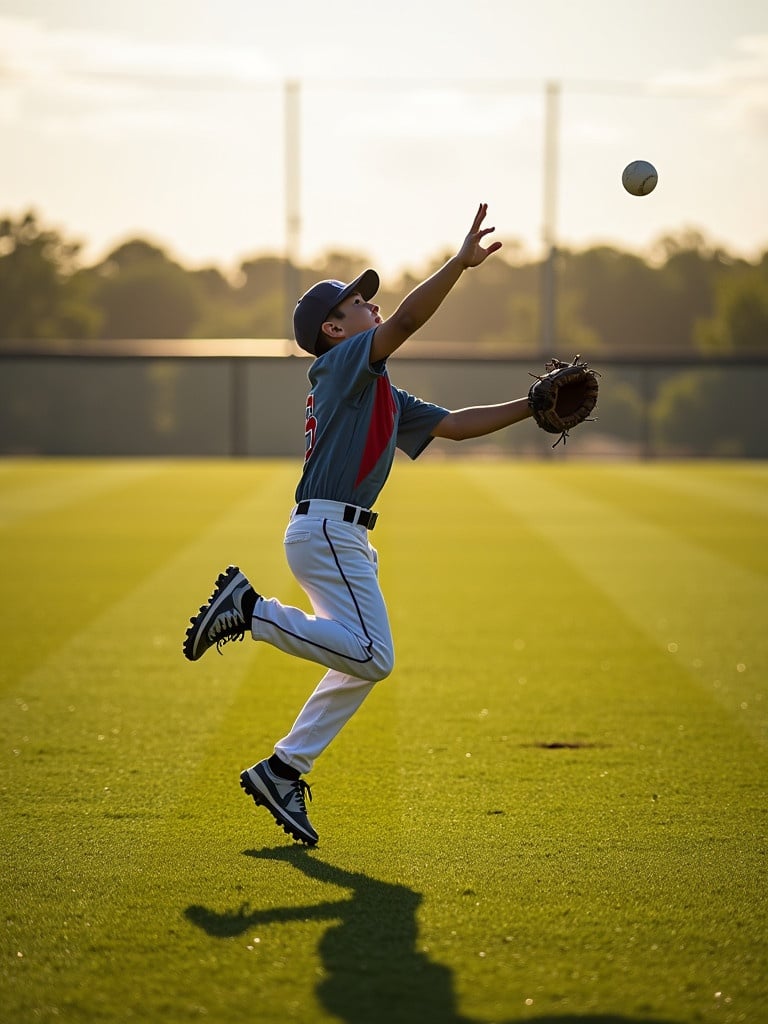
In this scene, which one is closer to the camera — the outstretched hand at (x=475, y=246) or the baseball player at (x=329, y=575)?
the outstretched hand at (x=475, y=246)

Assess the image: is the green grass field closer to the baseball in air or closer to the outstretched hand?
the outstretched hand

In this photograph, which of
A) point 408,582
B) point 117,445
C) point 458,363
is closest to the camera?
point 408,582

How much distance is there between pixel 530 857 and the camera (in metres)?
4.38

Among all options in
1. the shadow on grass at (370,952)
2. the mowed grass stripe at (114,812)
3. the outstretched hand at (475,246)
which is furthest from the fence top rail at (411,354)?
the shadow on grass at (370,952)

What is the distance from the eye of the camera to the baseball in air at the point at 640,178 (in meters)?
5.65

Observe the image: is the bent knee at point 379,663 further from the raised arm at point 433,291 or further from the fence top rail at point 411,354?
the fence top rail at point 411,354

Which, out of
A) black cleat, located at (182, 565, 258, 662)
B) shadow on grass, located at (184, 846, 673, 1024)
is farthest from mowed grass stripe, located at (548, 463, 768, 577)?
shadow on grass, located at (184, 846, 673, 1024)

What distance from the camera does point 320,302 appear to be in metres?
4.71

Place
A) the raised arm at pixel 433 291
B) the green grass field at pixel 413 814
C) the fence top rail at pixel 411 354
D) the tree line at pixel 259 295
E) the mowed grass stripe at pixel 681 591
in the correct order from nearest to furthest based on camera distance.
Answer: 1. the green grass field at pixel 413 814
2. the raised arm at pixel 433 291
3. the mowed grass stripe at pixel 681 591
4. the fence top rail at pixel 411 354
5. the tree line at pixel 259 295

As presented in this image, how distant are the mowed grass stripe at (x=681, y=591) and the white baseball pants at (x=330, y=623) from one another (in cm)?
231

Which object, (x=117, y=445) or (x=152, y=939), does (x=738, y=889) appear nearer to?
(x=152, y=939)

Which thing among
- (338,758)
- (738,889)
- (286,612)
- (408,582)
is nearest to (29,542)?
(408,582)

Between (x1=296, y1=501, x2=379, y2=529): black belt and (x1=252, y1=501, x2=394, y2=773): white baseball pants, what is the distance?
1cm

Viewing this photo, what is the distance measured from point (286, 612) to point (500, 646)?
3961mm
